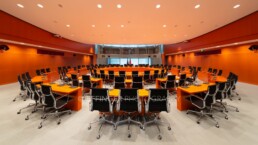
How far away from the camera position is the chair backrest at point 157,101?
3070 mm

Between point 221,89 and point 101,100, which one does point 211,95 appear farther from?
point 101,100

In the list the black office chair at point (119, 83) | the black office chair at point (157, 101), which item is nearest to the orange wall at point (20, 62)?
the black office chair at point (119, 83)

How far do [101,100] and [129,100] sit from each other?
2.36ft

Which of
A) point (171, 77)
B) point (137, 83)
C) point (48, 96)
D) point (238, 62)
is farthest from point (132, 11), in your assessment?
point (238, 62)

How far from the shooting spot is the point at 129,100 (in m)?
3.13

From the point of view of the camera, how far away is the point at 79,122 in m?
3.62

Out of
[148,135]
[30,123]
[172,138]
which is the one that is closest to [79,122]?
[30,123]

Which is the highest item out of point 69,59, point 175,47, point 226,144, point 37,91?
point 175,47

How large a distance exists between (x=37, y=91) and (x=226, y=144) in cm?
522

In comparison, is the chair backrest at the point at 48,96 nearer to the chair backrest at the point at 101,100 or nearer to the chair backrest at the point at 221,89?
the chair backrest at the point at 101,100

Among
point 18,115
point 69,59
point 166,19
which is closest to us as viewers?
point 18,115

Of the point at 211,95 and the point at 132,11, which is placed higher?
the point at 132,11

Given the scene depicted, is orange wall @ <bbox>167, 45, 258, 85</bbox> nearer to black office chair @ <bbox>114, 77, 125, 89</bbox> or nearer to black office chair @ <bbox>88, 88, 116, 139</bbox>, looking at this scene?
black office chair @ <bbox>114, 77, 125, 89</bbox>

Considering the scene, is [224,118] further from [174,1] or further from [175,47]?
[175,47]
